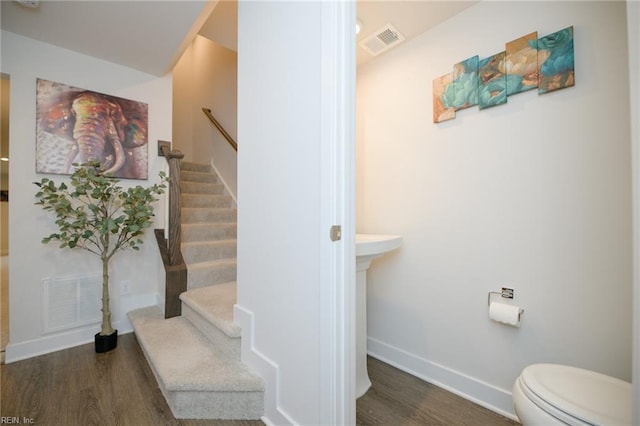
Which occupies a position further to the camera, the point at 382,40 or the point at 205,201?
the point at 205,201

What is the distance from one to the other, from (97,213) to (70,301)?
707mm

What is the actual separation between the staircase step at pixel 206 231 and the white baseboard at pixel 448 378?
180 cm

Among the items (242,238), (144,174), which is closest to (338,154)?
(242,238)

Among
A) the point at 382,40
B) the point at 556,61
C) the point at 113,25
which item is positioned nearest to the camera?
the point at 556,61

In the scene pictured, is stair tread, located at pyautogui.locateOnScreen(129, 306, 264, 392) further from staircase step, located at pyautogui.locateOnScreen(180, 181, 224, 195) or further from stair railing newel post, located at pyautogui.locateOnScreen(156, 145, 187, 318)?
staircase step, located at pyautogui.locateOnScreen(180, 181, 224, 195)

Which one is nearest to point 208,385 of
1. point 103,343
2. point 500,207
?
point 103,343

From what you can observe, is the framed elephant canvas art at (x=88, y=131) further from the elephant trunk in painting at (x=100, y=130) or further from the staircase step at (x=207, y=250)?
the staircase step at (x=207, y=250)

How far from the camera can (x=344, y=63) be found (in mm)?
952

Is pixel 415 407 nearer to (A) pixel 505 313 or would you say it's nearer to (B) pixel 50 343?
(A) pixel 505 313

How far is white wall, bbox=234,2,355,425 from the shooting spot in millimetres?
957

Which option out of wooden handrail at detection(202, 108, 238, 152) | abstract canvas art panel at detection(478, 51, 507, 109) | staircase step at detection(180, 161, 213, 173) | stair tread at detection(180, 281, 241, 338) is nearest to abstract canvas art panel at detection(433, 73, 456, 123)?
abstract canvas art panel at detection(478, 51, 507, 109)

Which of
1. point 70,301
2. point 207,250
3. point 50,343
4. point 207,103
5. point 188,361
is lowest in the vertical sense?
point 50,343

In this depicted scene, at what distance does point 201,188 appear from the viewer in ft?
11.4

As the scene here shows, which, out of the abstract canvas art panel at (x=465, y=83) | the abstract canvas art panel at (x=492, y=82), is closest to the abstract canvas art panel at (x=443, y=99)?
the abstract canvas art panel at (x=465, y=83)
